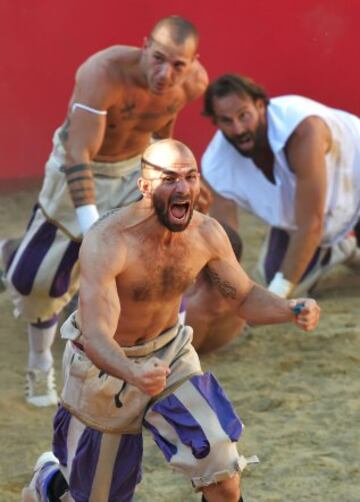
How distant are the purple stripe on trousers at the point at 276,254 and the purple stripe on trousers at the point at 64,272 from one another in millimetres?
1486

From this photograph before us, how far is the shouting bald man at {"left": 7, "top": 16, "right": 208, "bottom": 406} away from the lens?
5.36m

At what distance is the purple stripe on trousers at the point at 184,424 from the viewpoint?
3686 mm

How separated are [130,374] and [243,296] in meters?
0.67

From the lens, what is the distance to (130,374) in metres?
3.41

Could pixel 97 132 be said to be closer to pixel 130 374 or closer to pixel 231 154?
pixel 231 154

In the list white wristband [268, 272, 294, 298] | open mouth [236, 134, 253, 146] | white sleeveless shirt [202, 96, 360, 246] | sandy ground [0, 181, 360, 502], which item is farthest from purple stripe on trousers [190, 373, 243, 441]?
white sleeveless shirt [202, 96, 360, 246]

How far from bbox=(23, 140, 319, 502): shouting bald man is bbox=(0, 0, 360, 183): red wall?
4069 mm

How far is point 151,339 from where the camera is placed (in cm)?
389

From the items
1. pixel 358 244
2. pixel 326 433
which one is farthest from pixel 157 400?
pixel 358 244

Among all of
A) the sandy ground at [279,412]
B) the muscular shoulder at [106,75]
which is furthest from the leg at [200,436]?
the muscular shoulder at [106,75]

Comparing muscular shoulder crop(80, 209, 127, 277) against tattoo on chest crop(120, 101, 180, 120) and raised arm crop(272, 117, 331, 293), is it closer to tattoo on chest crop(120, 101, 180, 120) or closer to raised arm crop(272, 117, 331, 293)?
tattoo on chest crop(120, 101, 180, 120)

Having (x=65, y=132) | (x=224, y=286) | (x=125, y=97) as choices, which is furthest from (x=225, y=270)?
(x=65, y=132)

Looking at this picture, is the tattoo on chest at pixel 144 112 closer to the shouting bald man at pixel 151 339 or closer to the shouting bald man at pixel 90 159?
the shouting bald man at pixel 90 159

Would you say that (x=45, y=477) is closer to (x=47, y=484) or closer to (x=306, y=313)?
(x=47, y=484)
